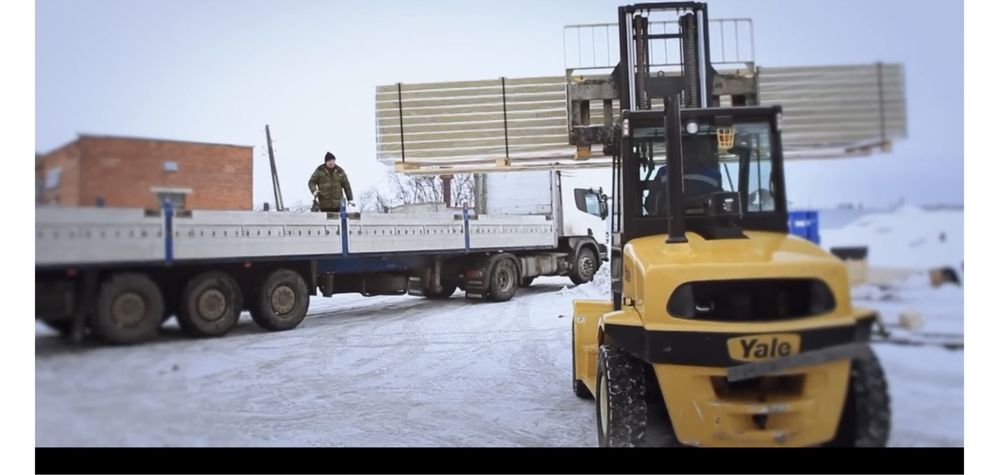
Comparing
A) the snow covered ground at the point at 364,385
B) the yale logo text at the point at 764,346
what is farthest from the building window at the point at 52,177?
the yale logo text at the point at 764,346

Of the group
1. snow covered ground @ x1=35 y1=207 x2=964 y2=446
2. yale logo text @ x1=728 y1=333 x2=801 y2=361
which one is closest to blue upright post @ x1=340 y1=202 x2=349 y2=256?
snow covered ground @ x1=35 y1=207 x2=964 y2=446

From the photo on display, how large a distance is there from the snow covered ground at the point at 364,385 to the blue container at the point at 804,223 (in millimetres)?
400

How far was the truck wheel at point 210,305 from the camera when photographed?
11.3ft

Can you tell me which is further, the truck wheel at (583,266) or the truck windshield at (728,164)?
the truck wheel at (583,266)

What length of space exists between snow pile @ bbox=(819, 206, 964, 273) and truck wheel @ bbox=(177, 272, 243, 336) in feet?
11.2

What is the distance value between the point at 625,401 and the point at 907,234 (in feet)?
5.58

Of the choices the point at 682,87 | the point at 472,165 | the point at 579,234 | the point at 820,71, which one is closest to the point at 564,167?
the point at 472,165

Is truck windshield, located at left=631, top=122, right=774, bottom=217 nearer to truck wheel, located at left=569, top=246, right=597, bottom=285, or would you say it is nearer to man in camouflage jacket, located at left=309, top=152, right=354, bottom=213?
man in camouflage jacket, located at left=309, top=152, right=354, bottom=213

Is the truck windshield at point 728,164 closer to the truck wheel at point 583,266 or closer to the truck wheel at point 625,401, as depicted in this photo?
the truck wheel at point 625,401

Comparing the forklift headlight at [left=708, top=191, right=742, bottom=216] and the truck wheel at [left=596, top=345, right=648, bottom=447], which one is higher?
the forklift headlight at [left=708, top=191, right=742, bottom=216]

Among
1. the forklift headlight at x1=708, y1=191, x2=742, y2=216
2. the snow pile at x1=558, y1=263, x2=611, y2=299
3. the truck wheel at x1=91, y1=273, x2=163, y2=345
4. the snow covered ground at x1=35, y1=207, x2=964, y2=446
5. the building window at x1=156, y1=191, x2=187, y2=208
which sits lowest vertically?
the snow covered ground at x1=35, y1=207, x2=964, y2=446

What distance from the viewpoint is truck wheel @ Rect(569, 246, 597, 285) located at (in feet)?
27.1
